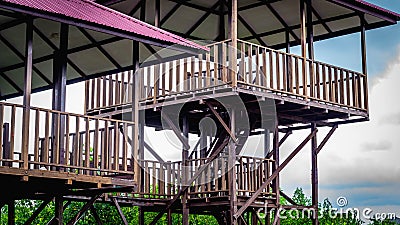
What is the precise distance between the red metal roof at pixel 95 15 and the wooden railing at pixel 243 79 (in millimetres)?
1841

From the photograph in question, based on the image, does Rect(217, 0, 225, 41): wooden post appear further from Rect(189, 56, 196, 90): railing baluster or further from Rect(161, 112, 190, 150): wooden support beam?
Rect(189, 56, 196, 90): railing baluster

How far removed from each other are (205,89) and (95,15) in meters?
4.37

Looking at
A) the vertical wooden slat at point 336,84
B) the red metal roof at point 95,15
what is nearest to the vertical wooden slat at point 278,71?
the vertical wooden slat at point 336,84

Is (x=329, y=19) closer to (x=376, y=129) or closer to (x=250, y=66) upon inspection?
(x=250, y=66)

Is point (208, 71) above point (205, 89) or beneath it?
above

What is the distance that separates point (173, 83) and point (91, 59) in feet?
8.90

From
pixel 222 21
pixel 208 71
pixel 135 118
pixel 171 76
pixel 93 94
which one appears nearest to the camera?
pixel 135 118

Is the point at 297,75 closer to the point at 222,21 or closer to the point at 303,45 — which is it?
the point at 303,45

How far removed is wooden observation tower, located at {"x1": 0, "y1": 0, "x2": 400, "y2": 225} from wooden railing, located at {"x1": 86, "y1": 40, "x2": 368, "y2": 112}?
30 mm

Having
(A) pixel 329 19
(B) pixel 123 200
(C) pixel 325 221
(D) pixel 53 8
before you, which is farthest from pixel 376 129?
(D) pixel 53 8

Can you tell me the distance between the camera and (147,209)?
2366 centimetres

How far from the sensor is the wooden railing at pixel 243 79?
66.1 feet

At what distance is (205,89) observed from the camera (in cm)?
2053

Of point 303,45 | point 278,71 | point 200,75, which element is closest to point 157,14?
point 200,75
